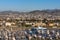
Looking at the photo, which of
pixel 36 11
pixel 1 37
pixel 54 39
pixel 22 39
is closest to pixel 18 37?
pixel 22 39

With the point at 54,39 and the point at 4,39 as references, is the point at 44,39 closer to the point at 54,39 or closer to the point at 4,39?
the point at 54,39

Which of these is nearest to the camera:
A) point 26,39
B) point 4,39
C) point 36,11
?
point 4,39

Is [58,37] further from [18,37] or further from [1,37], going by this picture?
[1,37]

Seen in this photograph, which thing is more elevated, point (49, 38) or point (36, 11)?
point (49, 38)

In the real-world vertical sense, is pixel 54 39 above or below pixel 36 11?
above

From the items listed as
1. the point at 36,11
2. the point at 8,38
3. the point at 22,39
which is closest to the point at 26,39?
the point at 22,39

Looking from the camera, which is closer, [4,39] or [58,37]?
[4,39]

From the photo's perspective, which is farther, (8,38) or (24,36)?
(24,36)

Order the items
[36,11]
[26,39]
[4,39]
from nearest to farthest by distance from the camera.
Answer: [4,39], [26,39], [36,11]
